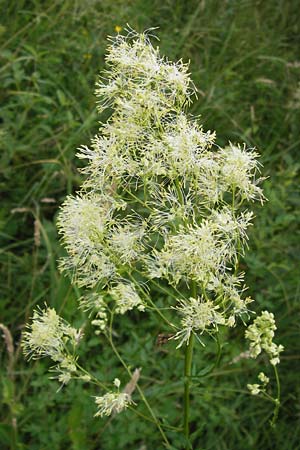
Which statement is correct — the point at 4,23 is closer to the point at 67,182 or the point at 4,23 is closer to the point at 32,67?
the point at 32,67

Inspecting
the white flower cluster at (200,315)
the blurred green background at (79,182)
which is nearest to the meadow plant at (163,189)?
the white flower cluster at (200,315)

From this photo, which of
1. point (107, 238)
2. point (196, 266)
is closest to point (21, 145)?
point (107, 238)

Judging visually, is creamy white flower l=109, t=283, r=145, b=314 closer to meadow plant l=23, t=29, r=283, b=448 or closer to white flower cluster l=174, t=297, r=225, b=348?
meadow plant l=23, t=29, r=283, b=448

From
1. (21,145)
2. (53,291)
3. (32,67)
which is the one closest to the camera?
(53,291)

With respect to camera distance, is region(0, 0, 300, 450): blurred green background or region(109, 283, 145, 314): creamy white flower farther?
region(0, 0, 300, 450): blurred green background

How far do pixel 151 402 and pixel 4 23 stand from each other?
2882 mm

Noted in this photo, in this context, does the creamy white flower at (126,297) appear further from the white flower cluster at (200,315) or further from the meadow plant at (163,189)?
the white flower cluster at (200,315)

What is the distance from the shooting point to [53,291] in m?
→ 3.37

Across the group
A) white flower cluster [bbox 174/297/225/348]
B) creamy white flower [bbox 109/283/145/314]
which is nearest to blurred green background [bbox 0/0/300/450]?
white flower cluster [bbox 174/297/225/348]

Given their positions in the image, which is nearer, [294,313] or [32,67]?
[294,313]

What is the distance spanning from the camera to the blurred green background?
10.0 ft

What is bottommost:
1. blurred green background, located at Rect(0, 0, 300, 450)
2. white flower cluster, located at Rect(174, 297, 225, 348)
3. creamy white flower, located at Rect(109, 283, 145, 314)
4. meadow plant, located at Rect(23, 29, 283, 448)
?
blurred green background, located at Rect(0, 0, 300, 450)

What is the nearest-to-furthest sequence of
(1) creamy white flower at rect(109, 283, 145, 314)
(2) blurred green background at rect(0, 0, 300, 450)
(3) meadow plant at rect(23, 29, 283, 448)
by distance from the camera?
(3) meadow plant at rect(23, 29, 283, 448), (1) creamy white flower at rect(109, 283, 145, 314), (2) blurred green background at rect(0, 0, 300, 450)

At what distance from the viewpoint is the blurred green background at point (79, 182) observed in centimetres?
306
